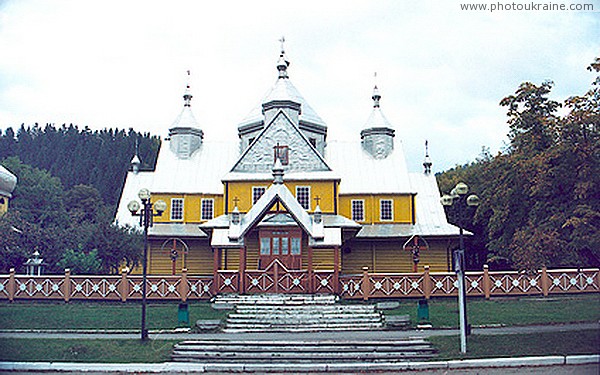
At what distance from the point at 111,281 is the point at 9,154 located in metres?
43.2

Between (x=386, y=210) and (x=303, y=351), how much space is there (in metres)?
18.3

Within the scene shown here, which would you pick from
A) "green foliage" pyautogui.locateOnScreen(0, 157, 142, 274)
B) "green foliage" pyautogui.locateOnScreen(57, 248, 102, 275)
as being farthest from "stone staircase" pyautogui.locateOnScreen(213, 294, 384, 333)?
"green foliage" pyautogui.locateOnScreen(0, 157, 142, 274)

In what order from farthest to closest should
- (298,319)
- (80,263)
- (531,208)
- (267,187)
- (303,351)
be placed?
(267,187) < (80,263) < (298,319) < (531,208) < (303,351)

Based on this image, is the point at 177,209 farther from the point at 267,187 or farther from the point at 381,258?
the point at 381,258

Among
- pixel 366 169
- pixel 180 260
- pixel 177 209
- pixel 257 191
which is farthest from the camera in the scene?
pixel 366 169

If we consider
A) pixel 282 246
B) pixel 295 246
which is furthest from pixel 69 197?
pixel 295 246

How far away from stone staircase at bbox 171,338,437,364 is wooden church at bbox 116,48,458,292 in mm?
9118

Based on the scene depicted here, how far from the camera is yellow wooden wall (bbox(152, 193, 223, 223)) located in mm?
32719

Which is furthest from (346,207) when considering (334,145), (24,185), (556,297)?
(24,185)

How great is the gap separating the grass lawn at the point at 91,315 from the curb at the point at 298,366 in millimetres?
4479

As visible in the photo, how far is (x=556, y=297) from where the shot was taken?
22.2 meters

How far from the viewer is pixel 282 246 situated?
26.0 meters

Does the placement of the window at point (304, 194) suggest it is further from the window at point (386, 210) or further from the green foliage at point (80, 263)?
the green foliage at point (80, 263)

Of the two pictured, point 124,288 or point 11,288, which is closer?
point 11,288
